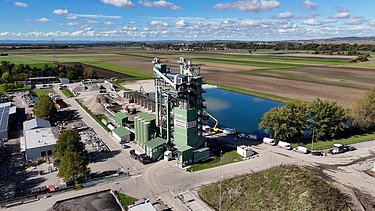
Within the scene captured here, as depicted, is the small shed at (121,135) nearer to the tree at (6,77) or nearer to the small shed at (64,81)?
the small shed at (64,81)

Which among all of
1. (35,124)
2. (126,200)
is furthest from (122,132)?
(126,200)

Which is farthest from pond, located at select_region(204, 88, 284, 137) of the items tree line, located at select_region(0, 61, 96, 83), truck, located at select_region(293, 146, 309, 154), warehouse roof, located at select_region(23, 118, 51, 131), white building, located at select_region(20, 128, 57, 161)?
tree line, located at select_region(0, 61, 96, 83)

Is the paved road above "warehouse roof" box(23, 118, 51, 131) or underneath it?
underneath

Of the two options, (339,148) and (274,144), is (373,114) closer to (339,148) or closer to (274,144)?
(339,148)

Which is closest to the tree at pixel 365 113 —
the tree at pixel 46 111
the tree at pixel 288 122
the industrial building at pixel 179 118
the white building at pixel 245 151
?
the tree at pixel 288 122

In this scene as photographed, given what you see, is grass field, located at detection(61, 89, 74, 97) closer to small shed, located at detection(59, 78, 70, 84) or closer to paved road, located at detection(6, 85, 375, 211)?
small shed, located at detection(59, 78, 70, 84)

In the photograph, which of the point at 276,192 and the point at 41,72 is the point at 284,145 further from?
the point at 41,72
